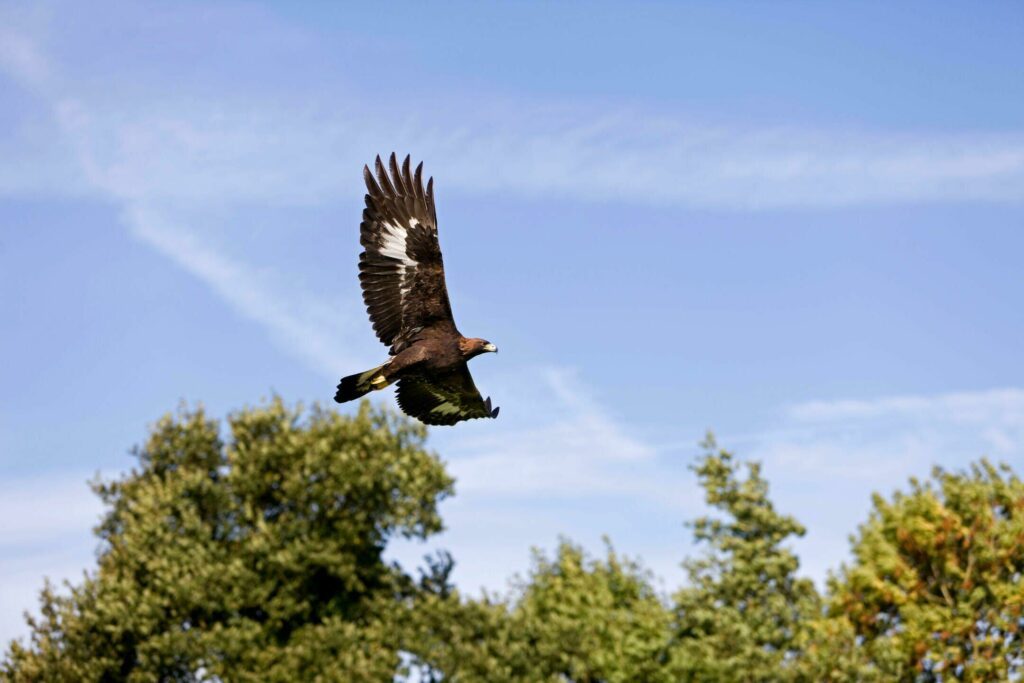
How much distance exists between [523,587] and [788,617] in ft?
48.8

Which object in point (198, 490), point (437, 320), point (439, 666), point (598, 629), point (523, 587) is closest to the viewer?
point (437, 320)

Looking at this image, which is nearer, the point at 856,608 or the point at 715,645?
the point at 715,645

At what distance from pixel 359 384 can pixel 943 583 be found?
31.0 m

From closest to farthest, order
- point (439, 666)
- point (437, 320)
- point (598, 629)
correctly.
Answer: point (437, 320)
point (439, 666)
point (598, 629)

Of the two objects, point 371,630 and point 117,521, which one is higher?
point 117,521

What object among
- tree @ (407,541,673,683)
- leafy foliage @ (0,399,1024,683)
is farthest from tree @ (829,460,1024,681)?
tree @ (407,541,673,683)

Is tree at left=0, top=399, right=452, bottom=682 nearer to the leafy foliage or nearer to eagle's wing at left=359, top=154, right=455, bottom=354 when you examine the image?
the leafy foliage

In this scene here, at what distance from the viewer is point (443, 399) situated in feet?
56.4


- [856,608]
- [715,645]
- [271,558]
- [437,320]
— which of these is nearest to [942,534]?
[856,608]

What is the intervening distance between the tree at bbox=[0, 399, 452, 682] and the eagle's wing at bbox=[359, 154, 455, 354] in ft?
69.6

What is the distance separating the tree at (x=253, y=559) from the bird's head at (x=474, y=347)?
21315mm

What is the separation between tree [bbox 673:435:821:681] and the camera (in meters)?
37.2

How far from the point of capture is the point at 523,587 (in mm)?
51219

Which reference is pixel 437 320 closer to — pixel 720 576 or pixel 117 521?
pixel 720 576
